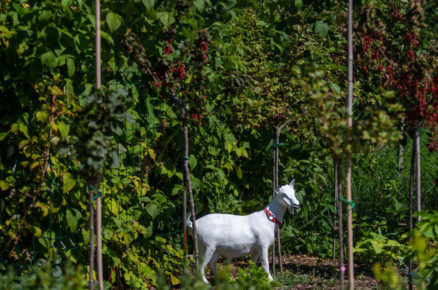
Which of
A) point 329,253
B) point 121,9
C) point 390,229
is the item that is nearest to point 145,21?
point 121,9

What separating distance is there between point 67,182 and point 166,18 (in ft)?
3.95

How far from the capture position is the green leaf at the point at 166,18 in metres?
4.27

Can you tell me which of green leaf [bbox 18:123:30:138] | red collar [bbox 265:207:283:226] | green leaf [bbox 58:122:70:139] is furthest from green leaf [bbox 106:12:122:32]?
red collar [bbox 265:207:283:226]

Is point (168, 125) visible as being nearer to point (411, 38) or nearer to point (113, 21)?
point (113, 21)

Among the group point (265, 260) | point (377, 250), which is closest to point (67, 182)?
point (265, 260)

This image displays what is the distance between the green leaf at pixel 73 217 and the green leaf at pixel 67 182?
0.65ft

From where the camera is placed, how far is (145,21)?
4.68 metres

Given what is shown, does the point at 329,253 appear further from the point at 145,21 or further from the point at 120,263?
the point at 145,21

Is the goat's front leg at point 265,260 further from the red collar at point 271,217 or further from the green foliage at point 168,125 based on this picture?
the red collar at point 271,217

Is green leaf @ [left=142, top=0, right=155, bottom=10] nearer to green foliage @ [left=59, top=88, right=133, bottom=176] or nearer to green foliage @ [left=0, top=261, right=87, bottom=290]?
green foliage @ [left=59, top=88, right=133, bottom=176]

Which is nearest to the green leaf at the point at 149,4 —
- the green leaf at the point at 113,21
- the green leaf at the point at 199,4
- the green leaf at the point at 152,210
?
the green leaf at the point at 113,21

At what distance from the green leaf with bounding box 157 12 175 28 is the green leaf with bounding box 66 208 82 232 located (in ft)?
4.40

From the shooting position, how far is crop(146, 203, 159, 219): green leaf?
5.00 m

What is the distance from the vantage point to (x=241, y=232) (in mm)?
5141
